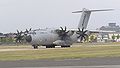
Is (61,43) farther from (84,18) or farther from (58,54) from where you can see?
(58,54)

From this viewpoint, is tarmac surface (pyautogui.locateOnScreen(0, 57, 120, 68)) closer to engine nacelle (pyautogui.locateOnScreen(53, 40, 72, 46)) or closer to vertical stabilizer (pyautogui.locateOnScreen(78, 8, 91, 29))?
engine nacelle (pyautogui.locateOnScreen(53, 40, 72, 46))

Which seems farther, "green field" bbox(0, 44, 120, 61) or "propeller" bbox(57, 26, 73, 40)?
"propeller" bbox(57, 26, 73, 40)

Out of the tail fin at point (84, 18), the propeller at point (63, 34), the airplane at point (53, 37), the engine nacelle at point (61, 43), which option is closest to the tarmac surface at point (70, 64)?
the airplane at point (53, 37)

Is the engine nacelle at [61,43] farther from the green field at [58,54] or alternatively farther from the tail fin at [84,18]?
the green field at [58,54]

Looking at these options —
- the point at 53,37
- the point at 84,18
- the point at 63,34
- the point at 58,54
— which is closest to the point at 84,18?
the point at 84,18

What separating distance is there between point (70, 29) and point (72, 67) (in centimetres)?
5639

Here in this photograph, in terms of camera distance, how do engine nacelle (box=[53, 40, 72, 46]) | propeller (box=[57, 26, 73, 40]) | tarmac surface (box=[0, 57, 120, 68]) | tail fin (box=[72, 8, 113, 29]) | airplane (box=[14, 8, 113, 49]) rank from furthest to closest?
tail fin (box=[72, 8, 113, 29]), propeller (box=[57, 26, 73, 40]), engine nacelle (box=[53, 40, 72, 46]), airplane (box=[14, 8, 113, 49]), tarmac surface (box=[0, 57, 120, 68])

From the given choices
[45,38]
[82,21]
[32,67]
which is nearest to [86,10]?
[82,21]

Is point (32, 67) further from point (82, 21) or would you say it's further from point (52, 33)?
point (82, 21)

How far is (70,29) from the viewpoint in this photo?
262 ft

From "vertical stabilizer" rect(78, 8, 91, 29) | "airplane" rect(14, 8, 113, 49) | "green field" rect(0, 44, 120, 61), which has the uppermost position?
"vertical stabilizer" rect(78, 8, 91, 29)

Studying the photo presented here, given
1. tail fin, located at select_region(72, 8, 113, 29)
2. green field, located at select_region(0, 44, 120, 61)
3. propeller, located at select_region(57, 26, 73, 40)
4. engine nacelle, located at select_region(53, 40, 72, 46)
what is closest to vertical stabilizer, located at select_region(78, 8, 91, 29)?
tail fin, located at select_region(72, 8, 113, 29)

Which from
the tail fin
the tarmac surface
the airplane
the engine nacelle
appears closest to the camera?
the tarmac surface

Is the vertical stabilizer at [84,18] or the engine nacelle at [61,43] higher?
the vertical stabilizer at [84,18]
